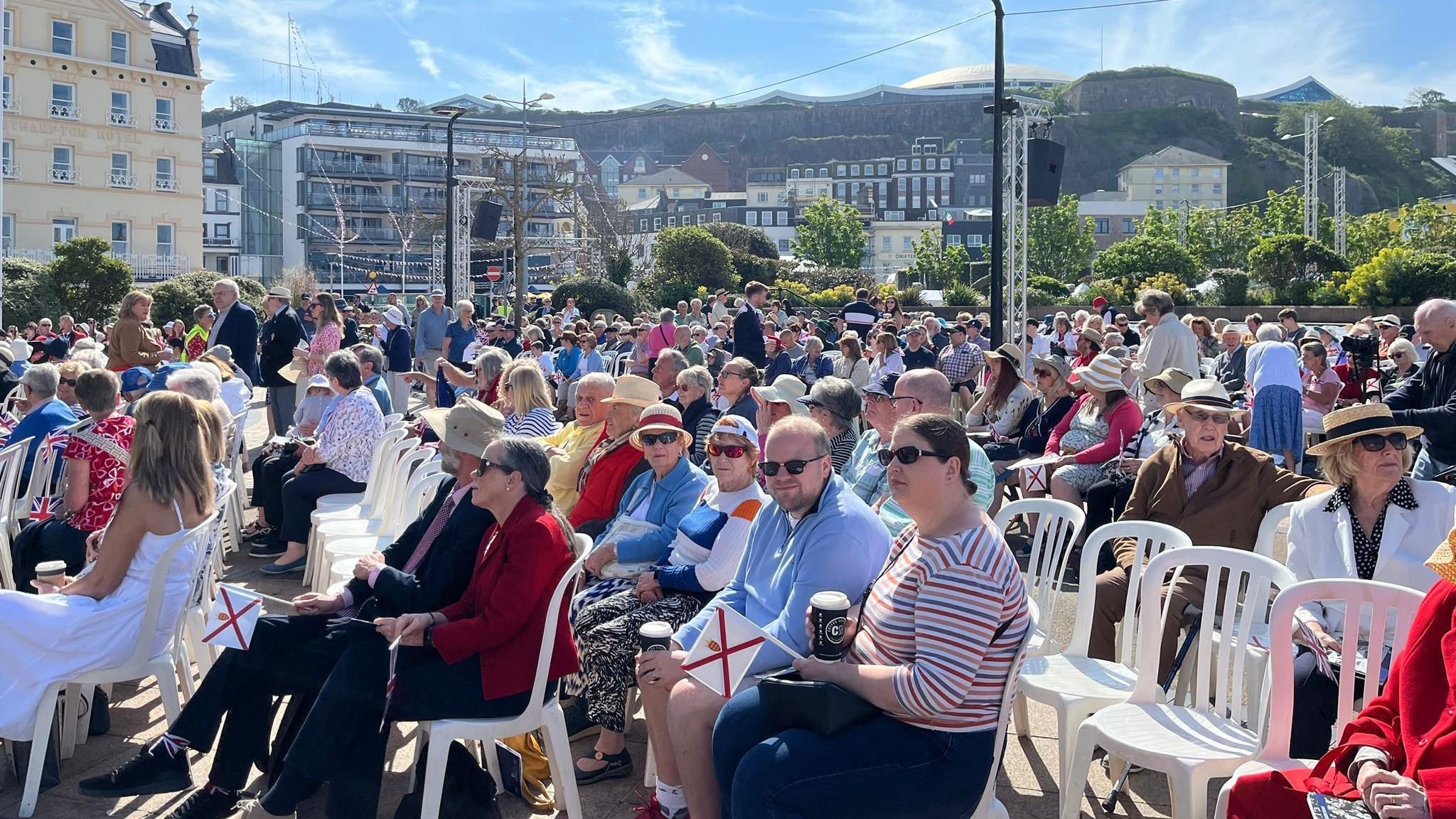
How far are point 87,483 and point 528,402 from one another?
2.25m

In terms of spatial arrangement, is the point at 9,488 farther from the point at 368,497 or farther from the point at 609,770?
the point at 609,770

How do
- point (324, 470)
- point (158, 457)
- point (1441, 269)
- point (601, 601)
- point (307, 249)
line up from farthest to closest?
point (307, 249), point (1441, 269), point (324, 470), point (601, 601), point (158, 457)

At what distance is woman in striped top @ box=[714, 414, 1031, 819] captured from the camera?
264 centimetres

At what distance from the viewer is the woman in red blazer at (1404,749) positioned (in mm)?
2260

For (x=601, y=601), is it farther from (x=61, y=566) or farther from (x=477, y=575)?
(x=61, y=566)

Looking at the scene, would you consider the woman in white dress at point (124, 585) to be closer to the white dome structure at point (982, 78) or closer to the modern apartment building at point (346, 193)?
the modern apartment building at point (346, 193)

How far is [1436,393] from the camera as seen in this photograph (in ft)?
18.8

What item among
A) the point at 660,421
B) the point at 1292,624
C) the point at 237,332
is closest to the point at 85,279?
the point at 237,332

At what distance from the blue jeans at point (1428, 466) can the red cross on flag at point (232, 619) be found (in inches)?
201

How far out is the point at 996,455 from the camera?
779 centimetres

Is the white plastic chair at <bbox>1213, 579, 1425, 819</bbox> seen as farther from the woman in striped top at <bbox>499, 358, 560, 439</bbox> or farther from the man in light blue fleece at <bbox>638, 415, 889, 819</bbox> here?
the woman in striped top at <bbox>499, 358, 560, 439</bbox>

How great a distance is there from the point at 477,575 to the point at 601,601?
724 mm

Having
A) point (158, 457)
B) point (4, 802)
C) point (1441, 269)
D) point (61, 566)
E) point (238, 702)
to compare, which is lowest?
point (4, 802)

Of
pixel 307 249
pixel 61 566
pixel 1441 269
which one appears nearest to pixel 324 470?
pixel 61 566
